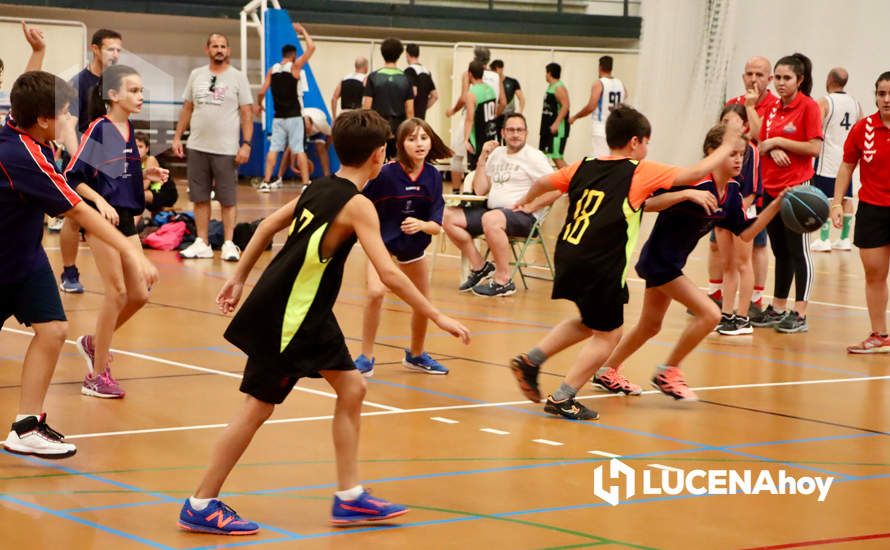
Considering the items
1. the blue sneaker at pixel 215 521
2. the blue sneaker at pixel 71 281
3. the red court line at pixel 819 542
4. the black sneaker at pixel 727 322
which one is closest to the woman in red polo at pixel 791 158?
the black sneaker at pixel 727 322

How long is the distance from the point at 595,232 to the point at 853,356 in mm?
3109

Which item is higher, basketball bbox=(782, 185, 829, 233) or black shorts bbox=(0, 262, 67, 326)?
basketball bbox=(782, 185, 829, 233)

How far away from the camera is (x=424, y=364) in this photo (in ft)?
24.3

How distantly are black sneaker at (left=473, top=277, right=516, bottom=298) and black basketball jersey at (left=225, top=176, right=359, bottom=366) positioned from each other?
621 centimetres

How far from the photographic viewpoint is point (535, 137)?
84.1 feet

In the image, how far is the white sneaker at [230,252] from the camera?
12.0 metres

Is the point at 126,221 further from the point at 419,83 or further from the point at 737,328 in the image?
the point at 419,83

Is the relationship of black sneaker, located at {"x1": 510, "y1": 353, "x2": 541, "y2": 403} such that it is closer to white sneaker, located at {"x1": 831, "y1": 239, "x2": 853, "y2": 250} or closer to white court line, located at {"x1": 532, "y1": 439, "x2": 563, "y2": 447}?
white court line, located at {"x1": 532, "y1": 439, "x2": 563, "y2": 447}

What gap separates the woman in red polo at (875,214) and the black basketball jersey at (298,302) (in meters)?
5.10

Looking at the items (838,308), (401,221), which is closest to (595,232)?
(401,221)

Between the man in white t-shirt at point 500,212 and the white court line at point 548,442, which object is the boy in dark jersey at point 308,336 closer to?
the white court line at point 548,442

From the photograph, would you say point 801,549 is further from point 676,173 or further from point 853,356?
point 853,356

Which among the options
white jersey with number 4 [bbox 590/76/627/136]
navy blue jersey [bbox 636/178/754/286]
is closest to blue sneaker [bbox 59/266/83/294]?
navy blue jersey [bbox 636/178/754/286]

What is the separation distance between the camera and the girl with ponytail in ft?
21.1
